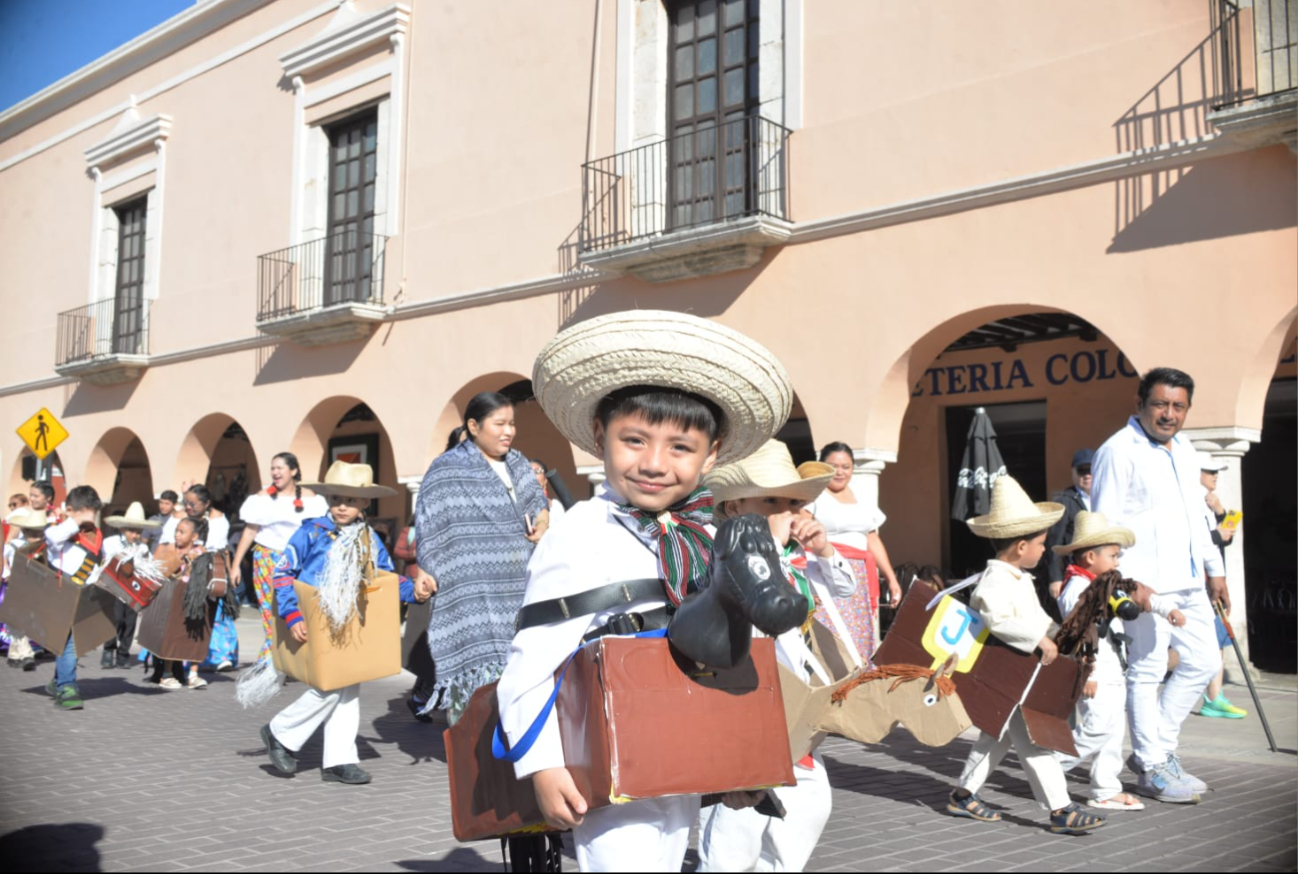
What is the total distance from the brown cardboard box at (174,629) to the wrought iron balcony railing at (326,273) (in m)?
7.43

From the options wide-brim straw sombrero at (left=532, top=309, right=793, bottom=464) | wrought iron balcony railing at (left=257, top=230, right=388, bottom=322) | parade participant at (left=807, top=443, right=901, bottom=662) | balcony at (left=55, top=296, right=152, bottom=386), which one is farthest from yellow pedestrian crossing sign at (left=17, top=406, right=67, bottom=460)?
wide-brim straw sombrero at (left=532, top=309, right=793, bottom=464)

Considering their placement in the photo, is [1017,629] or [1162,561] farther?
[1162,561]

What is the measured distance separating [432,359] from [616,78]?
4498mm

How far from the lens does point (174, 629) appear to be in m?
9.66

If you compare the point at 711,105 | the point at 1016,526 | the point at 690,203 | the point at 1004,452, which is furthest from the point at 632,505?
the point at 1004,452

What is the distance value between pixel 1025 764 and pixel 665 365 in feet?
11.4

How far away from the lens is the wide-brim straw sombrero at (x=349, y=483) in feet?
23.2

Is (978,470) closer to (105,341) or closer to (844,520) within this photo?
(844,520)

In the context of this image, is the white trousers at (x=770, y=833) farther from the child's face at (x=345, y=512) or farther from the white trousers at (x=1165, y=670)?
the child's face at (x=345, y=512)

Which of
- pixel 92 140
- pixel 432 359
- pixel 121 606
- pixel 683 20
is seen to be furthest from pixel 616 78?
pixel 92 140

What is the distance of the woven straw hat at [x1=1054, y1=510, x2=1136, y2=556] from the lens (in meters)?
5.87

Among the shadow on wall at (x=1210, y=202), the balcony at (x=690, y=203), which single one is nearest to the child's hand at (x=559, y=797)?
the shadow on wall at (x=1210, y=202)

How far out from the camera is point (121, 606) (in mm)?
12219

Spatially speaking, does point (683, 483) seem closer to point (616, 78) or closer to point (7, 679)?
point (7, 679)
